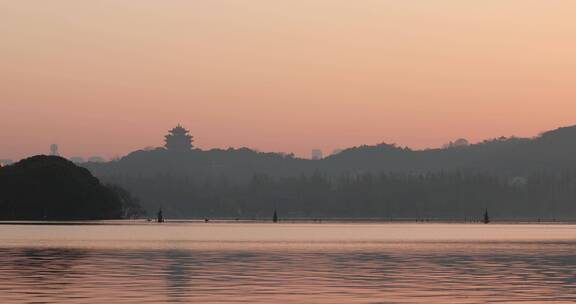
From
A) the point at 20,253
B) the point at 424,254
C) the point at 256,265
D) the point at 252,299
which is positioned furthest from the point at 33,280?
the point at 424,254

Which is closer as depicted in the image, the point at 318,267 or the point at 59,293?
the point at 59,293

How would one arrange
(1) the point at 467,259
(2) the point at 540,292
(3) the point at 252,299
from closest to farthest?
(3) the point at 252,299, (2) the point at 540,292, (1) the point at 467,259

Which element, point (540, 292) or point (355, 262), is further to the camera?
point (355, 262)

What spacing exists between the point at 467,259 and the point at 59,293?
4771cm

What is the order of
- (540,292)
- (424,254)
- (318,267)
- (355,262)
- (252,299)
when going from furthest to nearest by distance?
(424,254), (355,262), (318,267), (540,292), (252,299)

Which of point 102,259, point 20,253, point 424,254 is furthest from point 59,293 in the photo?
point 424,254

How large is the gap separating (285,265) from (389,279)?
16852 mm

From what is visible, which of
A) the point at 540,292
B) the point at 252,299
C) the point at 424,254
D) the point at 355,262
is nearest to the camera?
the point at 252,299

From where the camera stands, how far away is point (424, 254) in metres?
107

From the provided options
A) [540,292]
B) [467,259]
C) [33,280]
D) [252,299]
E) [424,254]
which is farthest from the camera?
[424,254]

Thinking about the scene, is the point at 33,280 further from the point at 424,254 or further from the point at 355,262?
the point at 424,254

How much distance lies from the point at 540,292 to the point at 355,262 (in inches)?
1266

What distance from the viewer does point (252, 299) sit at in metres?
53.6

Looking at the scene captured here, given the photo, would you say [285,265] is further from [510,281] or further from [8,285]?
[8,285]
